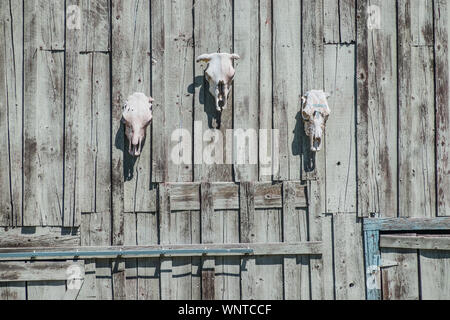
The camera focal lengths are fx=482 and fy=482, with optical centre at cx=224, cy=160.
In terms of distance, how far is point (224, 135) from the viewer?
4.92m

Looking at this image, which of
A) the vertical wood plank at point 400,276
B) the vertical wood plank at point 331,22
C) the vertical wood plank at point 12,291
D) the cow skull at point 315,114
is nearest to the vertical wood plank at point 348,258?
the vertical wood plank at point 400,276

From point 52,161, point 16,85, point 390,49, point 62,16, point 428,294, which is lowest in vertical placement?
point 428,294

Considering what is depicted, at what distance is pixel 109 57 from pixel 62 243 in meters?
1.92

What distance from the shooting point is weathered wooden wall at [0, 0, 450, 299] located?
4809mm

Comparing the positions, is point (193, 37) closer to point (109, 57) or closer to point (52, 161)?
point (109, 57)

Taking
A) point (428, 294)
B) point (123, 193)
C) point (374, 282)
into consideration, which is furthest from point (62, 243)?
point (428, 294)

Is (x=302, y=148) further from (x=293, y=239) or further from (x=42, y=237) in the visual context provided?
→ (x=42, y=237)

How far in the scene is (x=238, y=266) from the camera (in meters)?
4.90

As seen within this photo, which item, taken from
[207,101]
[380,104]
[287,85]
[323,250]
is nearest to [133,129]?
[207,101]

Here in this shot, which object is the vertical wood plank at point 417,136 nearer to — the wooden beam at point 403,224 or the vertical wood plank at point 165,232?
the wooden beam at point 403,224

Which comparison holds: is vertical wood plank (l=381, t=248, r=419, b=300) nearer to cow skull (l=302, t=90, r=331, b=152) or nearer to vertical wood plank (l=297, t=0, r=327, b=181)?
vertical wood plank (l=297, t=0, r=327, b=181)

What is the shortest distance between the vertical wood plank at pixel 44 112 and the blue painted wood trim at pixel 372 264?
10.3 feet

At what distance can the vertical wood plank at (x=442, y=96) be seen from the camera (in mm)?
4996

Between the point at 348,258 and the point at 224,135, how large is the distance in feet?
5.91
